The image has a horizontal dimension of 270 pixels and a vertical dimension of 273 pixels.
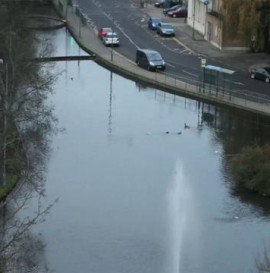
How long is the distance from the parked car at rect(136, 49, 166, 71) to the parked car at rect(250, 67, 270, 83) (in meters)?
3.42

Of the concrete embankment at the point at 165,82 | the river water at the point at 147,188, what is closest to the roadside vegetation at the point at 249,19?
the concrete embankment at the point at 165,82

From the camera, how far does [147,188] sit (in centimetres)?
2264

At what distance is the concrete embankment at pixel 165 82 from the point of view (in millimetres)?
30047

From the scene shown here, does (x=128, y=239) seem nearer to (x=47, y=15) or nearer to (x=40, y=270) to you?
(x=40, y=270)

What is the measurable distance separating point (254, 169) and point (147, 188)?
258 cm

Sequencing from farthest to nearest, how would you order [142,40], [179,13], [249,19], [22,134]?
[179,13] → [142,40] → [249,19] → [22,134]

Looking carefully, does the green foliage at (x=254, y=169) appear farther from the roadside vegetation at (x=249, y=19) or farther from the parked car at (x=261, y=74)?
the roadside vegetation at (x=249, y=19)

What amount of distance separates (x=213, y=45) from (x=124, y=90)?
768 cm

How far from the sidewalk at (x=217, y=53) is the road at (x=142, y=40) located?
1.06 feet

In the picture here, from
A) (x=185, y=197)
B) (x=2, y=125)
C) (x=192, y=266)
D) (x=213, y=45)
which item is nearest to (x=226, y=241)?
(x=192, y=266)

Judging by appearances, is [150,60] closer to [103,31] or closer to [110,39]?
[110,39]

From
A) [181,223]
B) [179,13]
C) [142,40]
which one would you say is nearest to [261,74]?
[142,40]

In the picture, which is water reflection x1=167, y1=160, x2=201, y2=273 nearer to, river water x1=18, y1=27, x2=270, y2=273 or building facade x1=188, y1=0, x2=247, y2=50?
river water x1=18, y1=27, x2=270, y2=273

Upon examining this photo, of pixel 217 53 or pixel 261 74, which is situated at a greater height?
pixel 261 74
